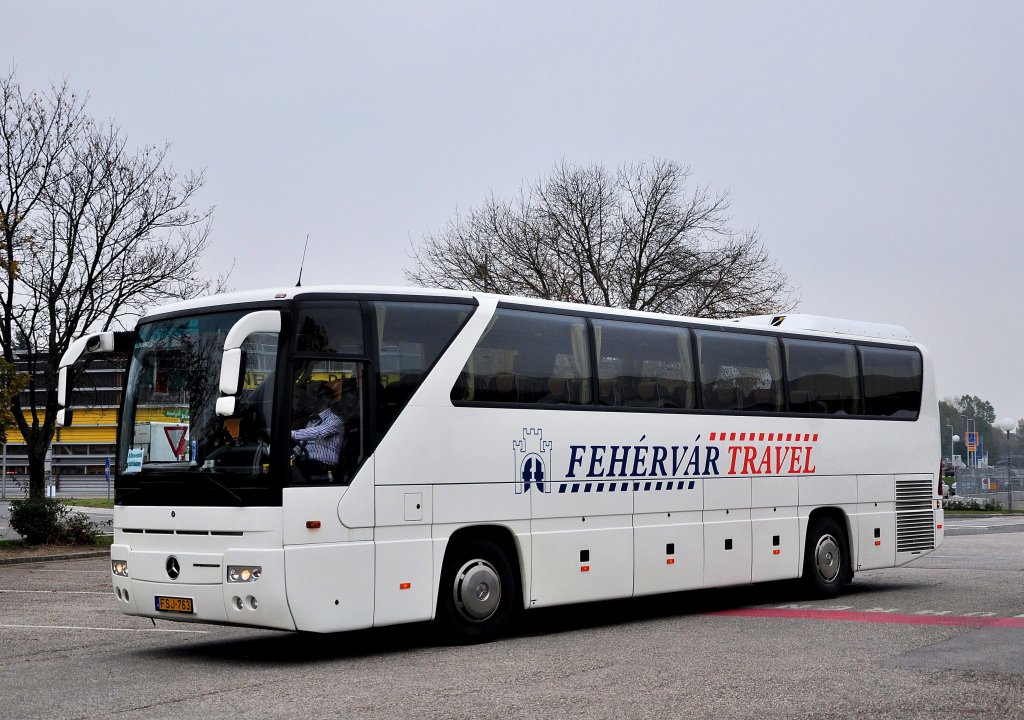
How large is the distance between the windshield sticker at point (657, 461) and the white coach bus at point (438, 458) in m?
0.02

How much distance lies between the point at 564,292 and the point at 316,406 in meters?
30.4

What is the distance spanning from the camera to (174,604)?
1126 centimetres

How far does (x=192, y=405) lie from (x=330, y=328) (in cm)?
135

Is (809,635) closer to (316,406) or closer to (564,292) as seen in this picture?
(316,406)

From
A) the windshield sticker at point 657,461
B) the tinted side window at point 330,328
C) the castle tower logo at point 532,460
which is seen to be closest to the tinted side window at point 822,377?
the windshield sticker at point 657,461

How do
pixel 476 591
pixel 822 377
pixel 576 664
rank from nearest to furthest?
pixel 576 664 < pixel 476 591 < pixel 822 377

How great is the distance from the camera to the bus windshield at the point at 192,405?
11.1 metres

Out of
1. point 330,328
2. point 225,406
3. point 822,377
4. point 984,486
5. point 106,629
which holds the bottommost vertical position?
point 984,486

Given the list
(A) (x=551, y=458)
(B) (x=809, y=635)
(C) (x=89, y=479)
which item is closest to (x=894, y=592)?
(B) (x=809, y=635)

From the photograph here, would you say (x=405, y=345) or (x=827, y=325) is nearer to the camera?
(x=405, y=345)

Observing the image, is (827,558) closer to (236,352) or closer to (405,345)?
(405,345)

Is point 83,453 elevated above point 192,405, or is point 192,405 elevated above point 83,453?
point 192,405

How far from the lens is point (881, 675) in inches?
389

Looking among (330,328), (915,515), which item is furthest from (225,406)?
(915,515)
